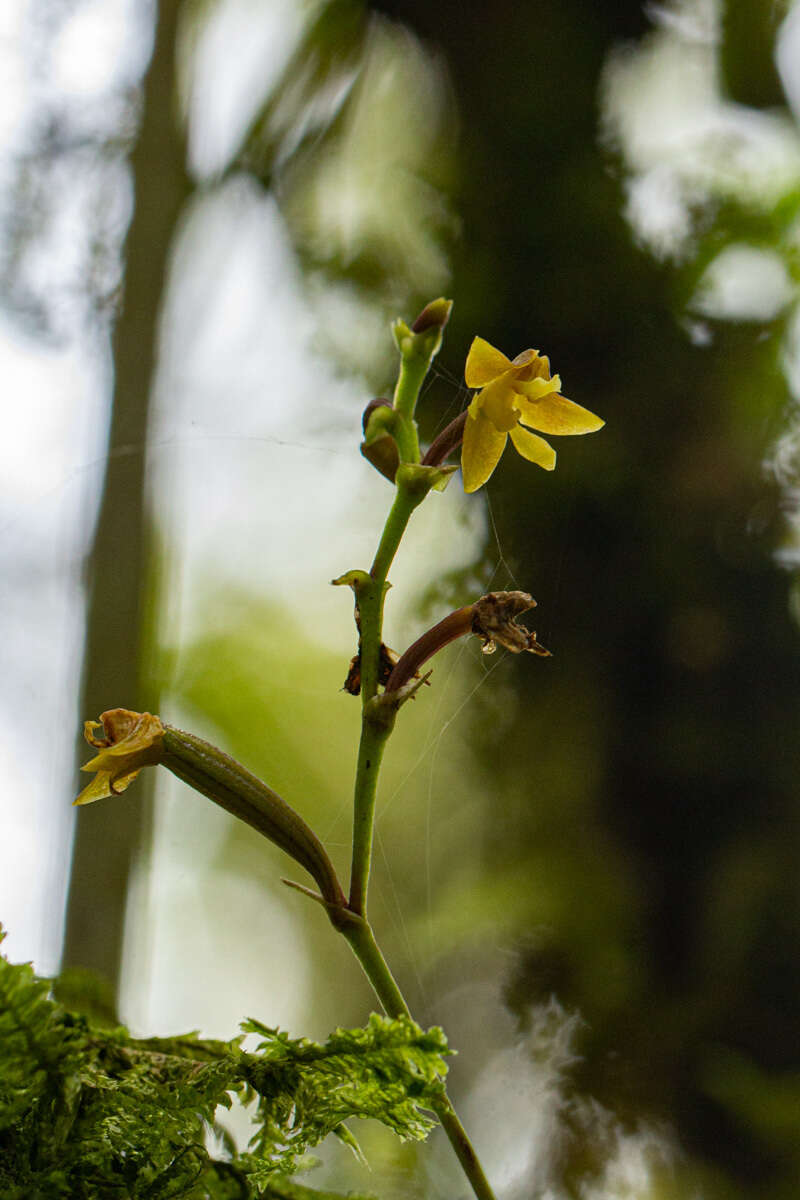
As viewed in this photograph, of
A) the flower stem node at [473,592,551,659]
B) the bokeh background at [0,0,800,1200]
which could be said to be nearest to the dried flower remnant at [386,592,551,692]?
the flower stem node at [473,592,551,659]

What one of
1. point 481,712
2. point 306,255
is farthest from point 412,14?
point 481,712

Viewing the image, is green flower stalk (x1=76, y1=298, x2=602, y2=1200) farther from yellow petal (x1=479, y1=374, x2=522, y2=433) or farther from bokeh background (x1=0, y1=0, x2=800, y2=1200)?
bokeh background (x1=0, y1=0, x2=800, y2=1200)

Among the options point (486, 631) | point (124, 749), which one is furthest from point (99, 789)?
point (486, 631)

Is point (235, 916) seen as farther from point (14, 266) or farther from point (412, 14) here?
point (412, 14)

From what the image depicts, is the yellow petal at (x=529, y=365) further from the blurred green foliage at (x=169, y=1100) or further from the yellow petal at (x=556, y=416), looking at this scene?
the blurred green foliage at (x=169, y=1100)

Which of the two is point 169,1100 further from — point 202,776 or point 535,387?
point 535,387
